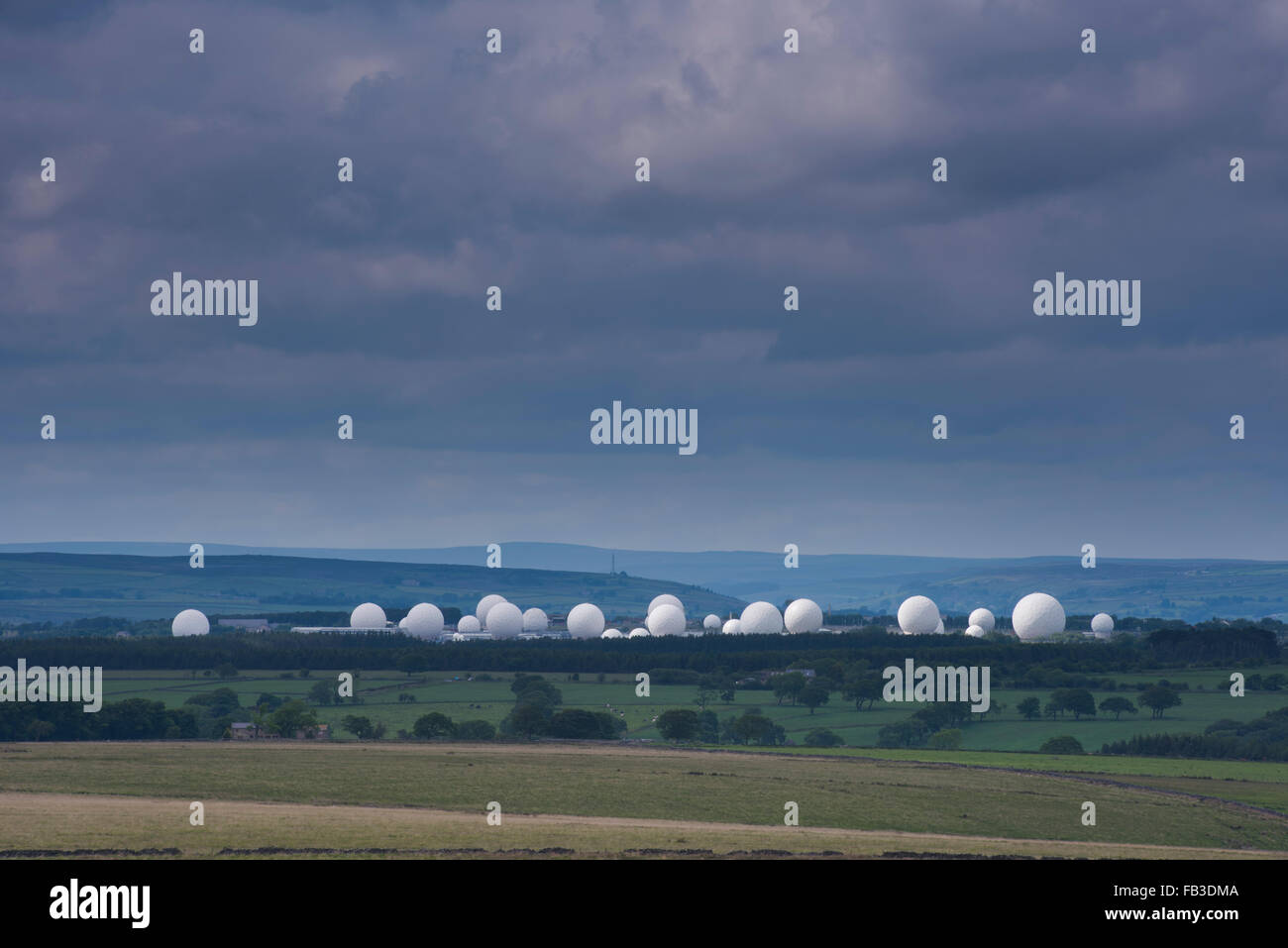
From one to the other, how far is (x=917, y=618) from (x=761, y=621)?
2082 centimetres

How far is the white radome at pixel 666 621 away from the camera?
179875 millimetres

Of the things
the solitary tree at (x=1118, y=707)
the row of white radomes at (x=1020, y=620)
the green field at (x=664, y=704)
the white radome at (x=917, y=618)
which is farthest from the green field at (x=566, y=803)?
the white radome at (x=917, y=618)

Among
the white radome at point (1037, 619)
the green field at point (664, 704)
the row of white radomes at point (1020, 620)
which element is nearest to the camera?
the green field at point (664, 704)

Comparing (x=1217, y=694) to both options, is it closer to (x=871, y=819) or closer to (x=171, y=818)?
(x=871, y=819)

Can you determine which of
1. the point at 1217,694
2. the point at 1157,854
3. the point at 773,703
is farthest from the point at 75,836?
the point at 1217,694

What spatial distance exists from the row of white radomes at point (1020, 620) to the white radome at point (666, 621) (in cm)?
2951

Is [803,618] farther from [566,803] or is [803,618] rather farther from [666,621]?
[566,803]

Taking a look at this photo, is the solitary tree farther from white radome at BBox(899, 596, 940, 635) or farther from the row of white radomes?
white radome at BBox(899, 596, 940, 635)

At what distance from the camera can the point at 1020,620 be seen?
159 meters

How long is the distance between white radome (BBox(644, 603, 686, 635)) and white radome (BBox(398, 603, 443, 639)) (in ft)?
98.6

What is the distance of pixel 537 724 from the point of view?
3681 inches

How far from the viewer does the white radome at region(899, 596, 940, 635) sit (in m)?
169

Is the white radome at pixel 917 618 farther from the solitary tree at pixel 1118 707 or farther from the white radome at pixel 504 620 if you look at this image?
the solitary tree at pixel 1118 707
